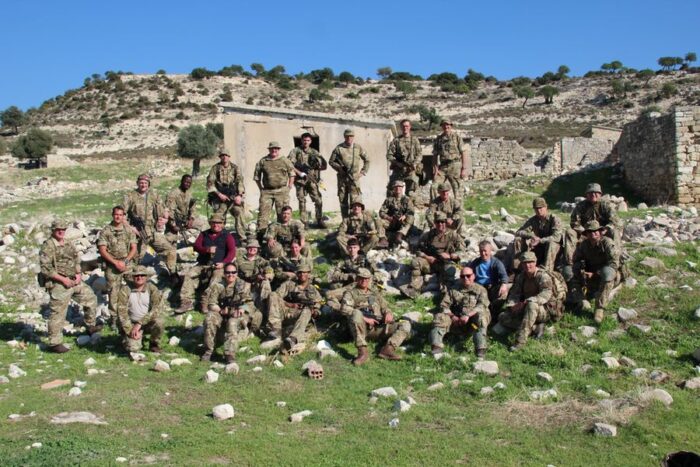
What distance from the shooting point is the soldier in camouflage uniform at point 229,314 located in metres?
9.27

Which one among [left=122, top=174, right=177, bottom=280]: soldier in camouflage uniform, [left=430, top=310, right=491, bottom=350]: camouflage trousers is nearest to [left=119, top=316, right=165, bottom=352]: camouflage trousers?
[left=122, top=174, right=177, bottom=280]: soldier in camouflage uniform

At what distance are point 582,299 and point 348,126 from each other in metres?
9.64

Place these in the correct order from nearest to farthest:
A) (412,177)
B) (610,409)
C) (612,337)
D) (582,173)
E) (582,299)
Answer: (610,409) → (612,337) → (582,299) → (412,177) → (582,173)

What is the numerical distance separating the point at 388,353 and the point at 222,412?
8.95ft

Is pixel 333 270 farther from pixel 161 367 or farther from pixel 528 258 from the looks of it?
pixel 161 367

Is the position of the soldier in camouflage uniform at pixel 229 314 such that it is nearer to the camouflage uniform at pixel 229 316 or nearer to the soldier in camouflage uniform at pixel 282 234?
the camouflage uniform at pixel 229 316

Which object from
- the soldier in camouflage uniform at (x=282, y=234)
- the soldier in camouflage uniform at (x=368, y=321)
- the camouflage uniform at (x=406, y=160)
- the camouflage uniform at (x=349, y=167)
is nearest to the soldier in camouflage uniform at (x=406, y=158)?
the camouflage uniform at (x=406, y=160)

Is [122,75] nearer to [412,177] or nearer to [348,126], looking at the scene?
[348,126]

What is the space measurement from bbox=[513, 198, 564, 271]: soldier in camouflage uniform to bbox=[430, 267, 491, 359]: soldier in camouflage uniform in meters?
1.26

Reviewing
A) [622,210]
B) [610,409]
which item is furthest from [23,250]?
[622,210]

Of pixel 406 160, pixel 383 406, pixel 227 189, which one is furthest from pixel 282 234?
pixel 383 406

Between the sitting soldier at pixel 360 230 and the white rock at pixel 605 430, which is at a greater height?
the sitting soldier at pixel 360 230

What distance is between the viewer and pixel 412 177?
1359 centimetres

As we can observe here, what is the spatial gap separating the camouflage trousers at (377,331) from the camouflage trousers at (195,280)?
2911 mm
